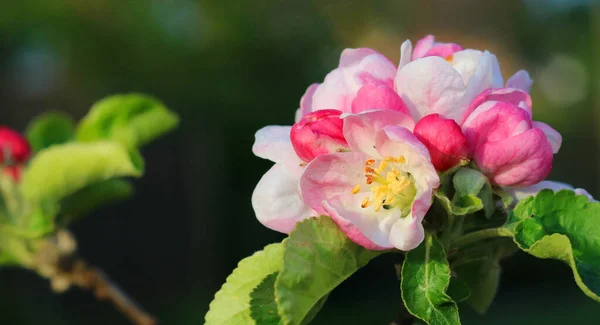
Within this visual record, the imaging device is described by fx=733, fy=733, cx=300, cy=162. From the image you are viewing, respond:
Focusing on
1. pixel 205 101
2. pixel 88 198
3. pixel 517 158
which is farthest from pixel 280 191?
pixel 205 101

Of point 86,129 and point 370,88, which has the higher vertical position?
point 370,88

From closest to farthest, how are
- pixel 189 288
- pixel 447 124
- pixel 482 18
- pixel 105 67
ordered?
1. pixel 447 124
2. pixel 105 67
3. pixel 189 288
4. pixel 482 18

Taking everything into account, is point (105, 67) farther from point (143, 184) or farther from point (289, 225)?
point (289, 225)

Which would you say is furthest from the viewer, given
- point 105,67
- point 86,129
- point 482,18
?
point 482,18

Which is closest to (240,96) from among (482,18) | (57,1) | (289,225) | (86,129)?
(57,1)

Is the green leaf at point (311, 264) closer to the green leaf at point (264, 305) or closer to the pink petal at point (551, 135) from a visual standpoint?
the green leaf at point (264, 305)

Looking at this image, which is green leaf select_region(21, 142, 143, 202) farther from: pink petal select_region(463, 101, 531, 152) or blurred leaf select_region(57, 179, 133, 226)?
pink petal select_region(463, 101, 531, 152)
